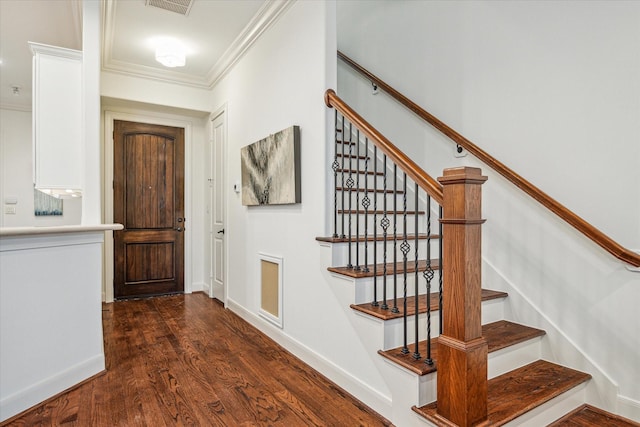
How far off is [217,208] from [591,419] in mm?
4025

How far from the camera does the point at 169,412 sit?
6.48 ft

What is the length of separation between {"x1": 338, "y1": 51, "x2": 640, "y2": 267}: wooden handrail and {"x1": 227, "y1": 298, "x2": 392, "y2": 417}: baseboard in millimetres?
1322

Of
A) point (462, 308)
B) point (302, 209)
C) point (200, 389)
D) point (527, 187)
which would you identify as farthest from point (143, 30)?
point (462, 308)

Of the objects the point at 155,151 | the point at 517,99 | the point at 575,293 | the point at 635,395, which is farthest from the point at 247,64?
the point at 635,395

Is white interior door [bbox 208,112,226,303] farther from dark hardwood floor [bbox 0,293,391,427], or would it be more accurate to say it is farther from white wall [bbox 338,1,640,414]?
white wall [bbox 338,1,640,414]

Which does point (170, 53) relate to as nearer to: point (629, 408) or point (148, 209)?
point (148, 209)

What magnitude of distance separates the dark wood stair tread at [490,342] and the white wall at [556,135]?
0.60 ft

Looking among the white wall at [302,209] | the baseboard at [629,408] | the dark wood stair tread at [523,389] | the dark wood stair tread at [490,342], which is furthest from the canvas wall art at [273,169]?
the baseboard at [629,408]

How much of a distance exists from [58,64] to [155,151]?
7.40ft

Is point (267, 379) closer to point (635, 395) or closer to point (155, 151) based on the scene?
point (635, 395)

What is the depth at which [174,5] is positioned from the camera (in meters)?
3.03

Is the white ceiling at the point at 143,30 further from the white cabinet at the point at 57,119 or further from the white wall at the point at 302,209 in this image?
the white cabinet at the point at 57,119

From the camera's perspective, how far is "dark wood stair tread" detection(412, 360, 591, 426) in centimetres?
157

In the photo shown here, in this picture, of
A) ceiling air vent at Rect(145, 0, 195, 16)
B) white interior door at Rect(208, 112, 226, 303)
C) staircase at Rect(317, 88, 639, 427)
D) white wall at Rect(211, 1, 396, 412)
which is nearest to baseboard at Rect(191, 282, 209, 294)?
white interior door at Rect(208, 112, 226, 303)
